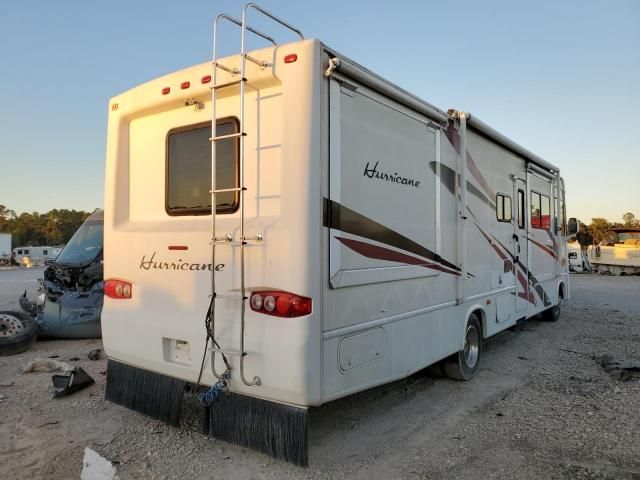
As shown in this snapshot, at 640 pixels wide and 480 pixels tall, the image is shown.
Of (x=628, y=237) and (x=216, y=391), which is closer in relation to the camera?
(x=216, y=391)

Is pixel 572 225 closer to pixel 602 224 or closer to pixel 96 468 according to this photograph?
pixel 96 468

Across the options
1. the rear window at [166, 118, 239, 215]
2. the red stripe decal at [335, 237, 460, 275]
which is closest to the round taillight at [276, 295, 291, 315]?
the red stripe decal at [335, 237, 460, 275]

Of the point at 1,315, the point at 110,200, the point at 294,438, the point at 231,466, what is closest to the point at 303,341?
the point at 294,438

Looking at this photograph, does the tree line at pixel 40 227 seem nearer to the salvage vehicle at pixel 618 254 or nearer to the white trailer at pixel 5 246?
the white trailer at pixel 5 246

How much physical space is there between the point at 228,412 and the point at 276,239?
1.30m

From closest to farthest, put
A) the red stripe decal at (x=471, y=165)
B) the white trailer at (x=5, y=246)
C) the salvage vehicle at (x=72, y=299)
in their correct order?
1. the red stripe decal at (x=471, y=165)
2. the salvage vehicle at (x=72, y=299)
3. the white trailer at (x=5, y=246)

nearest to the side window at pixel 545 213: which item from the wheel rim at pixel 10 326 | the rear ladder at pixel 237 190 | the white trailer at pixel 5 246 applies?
the rear ladder at pixel 237 190

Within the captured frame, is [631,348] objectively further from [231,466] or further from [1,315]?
[1,315]

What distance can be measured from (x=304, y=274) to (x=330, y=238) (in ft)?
1.09

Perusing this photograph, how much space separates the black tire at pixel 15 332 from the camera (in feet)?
21.2

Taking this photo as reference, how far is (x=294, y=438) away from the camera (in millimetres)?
3092

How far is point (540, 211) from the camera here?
794cm

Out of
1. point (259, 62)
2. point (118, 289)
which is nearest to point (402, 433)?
point (118, 289)

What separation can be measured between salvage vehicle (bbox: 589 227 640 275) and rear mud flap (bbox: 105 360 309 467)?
884 inches
